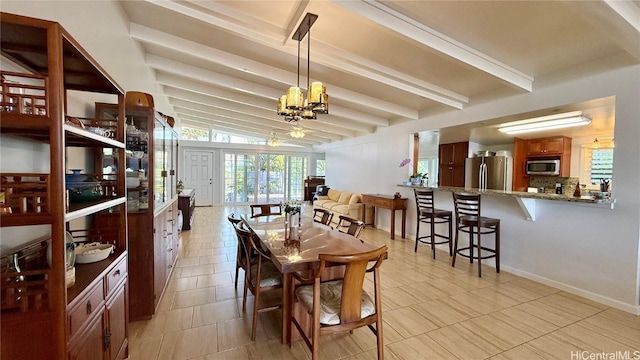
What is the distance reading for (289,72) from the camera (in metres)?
4.04

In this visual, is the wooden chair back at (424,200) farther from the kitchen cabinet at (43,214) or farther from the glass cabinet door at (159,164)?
the kitchen cabinet at (43,214)

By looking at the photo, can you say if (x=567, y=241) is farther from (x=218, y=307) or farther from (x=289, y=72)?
(x=289, y=72)

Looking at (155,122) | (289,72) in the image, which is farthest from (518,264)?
(155,122)

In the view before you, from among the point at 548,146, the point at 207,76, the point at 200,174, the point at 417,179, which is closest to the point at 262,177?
the point at 200,174

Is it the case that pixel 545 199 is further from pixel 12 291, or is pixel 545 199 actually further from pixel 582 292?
pixel 12 291

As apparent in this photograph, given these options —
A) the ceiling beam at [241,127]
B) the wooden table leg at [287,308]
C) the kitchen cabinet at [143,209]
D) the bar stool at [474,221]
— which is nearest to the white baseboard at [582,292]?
the bar stool at [474,221]

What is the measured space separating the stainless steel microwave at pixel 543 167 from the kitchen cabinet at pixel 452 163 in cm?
127

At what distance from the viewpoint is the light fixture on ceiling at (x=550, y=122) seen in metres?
3.65

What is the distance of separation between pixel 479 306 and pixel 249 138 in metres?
8.82

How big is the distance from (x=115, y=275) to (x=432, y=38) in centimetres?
311

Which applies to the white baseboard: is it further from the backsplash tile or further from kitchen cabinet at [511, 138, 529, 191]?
kitchen cabinet at [511, 138, 529, 191]

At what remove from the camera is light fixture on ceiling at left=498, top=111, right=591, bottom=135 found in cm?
365

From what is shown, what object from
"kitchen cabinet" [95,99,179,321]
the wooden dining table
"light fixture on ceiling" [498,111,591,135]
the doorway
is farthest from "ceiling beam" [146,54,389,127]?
the doorway

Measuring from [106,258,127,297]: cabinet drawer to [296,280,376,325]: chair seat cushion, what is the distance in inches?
45.6
